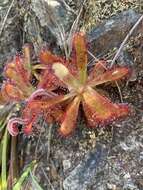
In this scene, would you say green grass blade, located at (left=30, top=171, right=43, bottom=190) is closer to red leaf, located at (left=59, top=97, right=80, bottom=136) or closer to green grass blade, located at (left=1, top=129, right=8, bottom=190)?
green grass blade, located at (left=1, top=129, right=8, bottom=190)

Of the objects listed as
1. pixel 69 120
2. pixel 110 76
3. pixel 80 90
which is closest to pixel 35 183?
pixel 69 120

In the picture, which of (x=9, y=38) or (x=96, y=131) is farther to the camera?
(x=9, y=38)

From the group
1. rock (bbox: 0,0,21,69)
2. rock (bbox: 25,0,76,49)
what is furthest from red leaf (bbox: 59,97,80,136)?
rock (bbox: 0,0,21,69)

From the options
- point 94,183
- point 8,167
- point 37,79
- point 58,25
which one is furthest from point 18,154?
point 58,25

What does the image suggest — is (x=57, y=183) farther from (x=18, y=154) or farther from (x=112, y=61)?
(x=112, y=61)

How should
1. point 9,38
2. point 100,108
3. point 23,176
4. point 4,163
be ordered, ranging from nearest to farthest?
point 100,108 < point 23,176 < point 4,163 < point 9,38

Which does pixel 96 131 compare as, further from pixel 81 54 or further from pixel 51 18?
pixel 51 18
